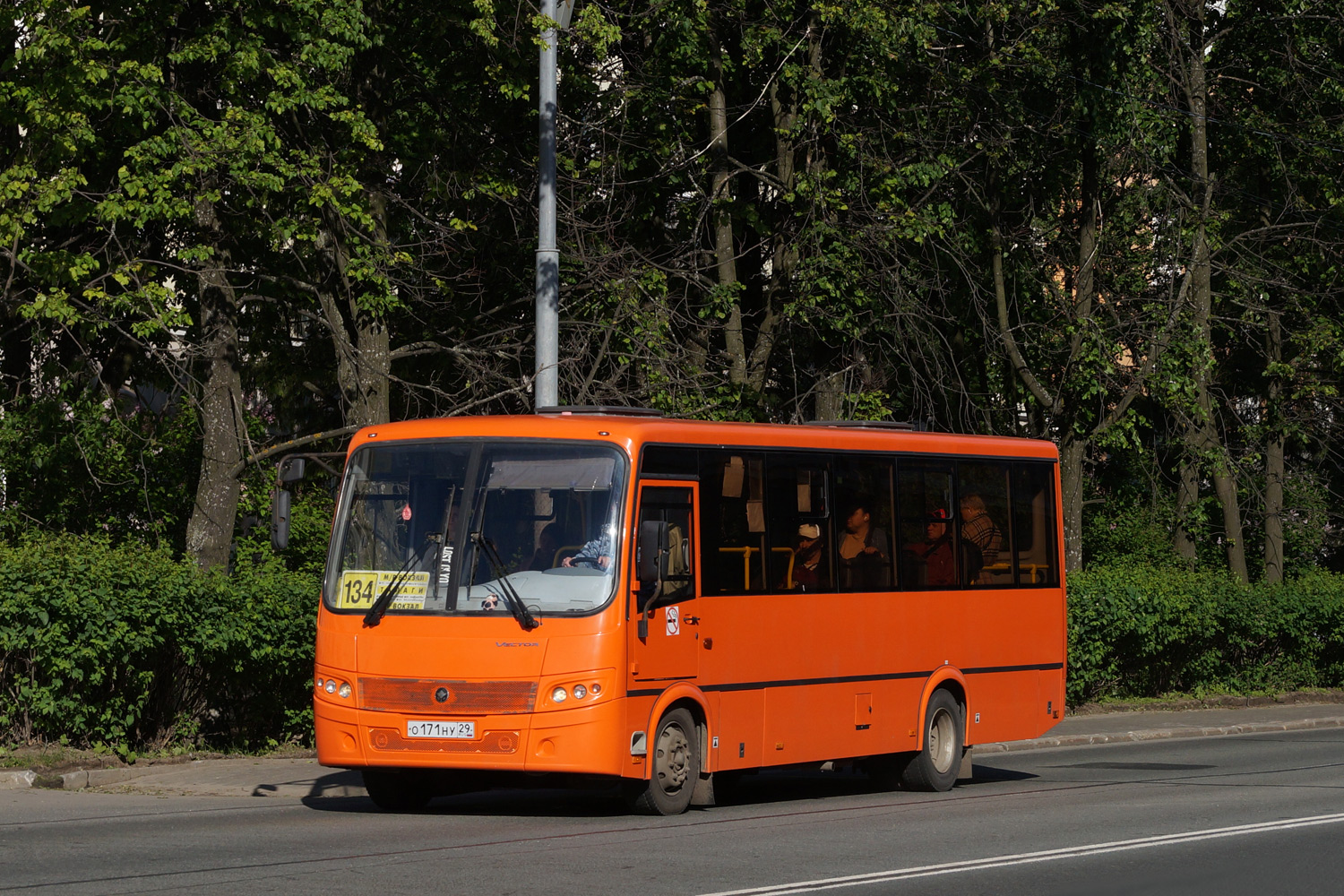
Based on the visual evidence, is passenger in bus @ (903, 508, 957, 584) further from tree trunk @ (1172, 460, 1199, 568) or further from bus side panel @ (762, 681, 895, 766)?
tree trunk @ (1172, 460, 1199, 568)

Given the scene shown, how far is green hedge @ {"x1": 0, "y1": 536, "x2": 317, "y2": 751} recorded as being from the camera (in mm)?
14906

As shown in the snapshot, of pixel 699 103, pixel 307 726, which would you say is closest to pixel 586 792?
pixel 307 726

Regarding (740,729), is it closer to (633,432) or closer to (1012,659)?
(633,432)

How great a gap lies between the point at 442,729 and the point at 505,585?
3.56 ft

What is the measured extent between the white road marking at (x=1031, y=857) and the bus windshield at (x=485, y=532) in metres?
3.33

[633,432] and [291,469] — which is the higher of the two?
[633,432]

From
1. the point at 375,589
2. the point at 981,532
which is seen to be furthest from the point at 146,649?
the point at 981,532

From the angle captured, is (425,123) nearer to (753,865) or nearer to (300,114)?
(300,114)

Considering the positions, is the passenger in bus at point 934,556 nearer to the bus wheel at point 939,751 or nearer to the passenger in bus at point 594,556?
the bus wheel at point 939,751

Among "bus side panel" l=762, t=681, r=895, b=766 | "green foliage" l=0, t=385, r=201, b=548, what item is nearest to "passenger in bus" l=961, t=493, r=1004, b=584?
"bus side panel" l=762, t=681, r=895, b=766

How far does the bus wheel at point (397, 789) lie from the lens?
44.0ft

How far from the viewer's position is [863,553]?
49.9ft

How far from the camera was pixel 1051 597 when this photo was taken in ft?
57.7

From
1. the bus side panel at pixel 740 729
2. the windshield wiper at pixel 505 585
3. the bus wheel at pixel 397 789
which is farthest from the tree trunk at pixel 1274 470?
the windshield wiper at pixel 505 585
